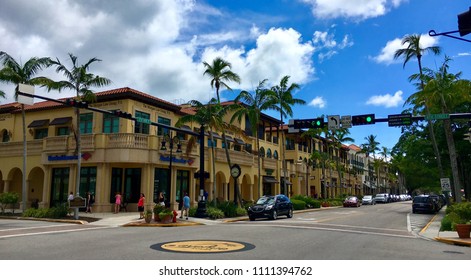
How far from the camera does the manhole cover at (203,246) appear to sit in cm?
1109

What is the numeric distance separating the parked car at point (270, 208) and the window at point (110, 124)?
41.3ft

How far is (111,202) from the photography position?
30328 mm

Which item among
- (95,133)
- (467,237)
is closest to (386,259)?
(467,237)

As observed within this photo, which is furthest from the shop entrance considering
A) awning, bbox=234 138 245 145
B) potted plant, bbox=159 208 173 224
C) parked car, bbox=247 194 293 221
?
awning, bbox=234 138 245 145

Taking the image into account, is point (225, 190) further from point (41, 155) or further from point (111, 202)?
point (41, 155)

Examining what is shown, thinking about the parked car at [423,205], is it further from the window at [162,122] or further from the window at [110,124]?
Answer: the window at [110,124]

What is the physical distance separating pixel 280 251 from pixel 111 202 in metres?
22.0

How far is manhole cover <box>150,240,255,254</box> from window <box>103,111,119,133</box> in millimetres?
19905

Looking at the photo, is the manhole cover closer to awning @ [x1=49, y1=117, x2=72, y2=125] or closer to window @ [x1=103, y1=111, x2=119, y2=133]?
window @ [x1=103, y1=111, x2=119, y2=133]

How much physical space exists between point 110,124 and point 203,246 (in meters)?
21.8

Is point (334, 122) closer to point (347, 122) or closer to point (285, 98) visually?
point (347, 122)

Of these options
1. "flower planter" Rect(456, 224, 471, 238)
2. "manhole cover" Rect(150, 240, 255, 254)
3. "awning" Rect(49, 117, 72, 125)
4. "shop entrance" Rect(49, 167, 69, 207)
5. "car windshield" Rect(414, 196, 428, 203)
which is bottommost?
"manhole cover" Rect(150, 240, 255, 254)

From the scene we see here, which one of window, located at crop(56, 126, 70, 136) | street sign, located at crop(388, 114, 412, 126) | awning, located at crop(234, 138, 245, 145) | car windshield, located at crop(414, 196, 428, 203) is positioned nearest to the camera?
street sign, located at crop(388, 114, 412, 126)

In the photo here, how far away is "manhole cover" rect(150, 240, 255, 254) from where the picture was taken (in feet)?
36.4
